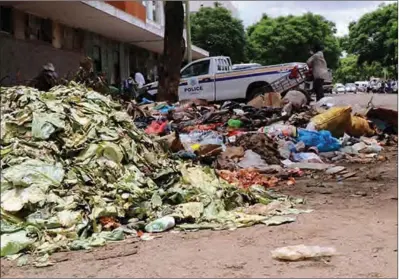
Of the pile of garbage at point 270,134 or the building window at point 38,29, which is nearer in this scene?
the pile of garbage at point 270,134

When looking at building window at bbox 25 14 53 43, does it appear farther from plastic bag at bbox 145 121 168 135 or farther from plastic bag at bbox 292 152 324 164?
plastic bag at bbox 292 152 324 164

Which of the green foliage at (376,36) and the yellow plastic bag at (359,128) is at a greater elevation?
the green foliage at (376,36)

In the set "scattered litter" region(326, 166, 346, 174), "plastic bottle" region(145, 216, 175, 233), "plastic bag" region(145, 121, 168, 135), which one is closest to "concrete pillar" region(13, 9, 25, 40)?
"plastic bag" region(145, 121, 168, 135)

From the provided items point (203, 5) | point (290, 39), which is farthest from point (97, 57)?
point (290, 39)

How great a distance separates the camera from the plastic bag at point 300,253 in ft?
13.7

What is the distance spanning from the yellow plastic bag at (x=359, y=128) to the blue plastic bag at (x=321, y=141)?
4.00ft

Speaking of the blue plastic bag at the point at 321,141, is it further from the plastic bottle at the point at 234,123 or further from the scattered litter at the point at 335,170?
the plastic bottle at the point at 234,123

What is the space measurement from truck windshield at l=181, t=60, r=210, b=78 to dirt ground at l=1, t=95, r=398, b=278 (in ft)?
40.7

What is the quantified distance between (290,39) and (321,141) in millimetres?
36369

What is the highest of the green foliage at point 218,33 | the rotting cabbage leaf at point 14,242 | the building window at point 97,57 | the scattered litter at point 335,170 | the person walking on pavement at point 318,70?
the green foliage at point 218,33

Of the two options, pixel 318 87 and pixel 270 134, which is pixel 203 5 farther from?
pixel 270 134

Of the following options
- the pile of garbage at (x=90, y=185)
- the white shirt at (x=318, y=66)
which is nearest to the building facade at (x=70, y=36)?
the white shirt at (x=318, y=66)

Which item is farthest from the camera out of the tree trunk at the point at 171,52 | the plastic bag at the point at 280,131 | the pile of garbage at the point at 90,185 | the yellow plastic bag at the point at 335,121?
the tree trunk at the point at 171,52

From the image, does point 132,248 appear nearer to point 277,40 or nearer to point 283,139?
point 283,139
